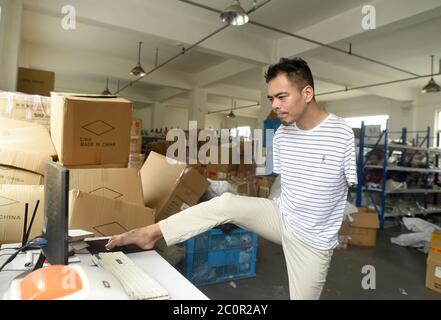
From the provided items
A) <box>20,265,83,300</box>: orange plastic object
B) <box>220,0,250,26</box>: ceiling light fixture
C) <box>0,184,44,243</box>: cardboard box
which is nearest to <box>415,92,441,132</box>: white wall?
<box>220,0,250,26</box>: ceiling light fixture

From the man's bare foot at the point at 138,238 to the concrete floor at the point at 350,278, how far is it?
1.28 meters

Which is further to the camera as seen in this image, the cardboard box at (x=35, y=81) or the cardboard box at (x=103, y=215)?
the cardboard box at (x=35, y=81)

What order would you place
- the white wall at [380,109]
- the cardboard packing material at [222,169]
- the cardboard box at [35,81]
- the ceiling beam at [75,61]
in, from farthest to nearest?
the white wall at [380,109]
the ceiling beam at [75,61]
the cardboard packing material at [222,169]
the cardboard box at [35,81]

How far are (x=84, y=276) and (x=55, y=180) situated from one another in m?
0.35

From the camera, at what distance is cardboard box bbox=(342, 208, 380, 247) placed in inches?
157

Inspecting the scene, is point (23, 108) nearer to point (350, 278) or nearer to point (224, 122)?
point (350, 278)

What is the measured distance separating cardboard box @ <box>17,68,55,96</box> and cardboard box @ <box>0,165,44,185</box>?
2546 millimetres

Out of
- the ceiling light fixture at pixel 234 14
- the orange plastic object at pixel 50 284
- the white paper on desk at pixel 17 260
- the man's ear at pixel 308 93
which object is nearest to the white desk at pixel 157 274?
the white paper on desk at pixel 17 260

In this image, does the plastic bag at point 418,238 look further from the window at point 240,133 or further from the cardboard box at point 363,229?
the window at point 240,133

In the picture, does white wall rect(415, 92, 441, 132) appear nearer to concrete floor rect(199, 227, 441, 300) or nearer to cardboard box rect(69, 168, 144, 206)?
concrete floor rect(199, 227, 441, 300)

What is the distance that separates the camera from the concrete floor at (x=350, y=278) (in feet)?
8.20

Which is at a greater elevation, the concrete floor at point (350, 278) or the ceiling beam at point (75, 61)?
the ceiling beam at point (75, 61)

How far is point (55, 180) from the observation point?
2.96ft
